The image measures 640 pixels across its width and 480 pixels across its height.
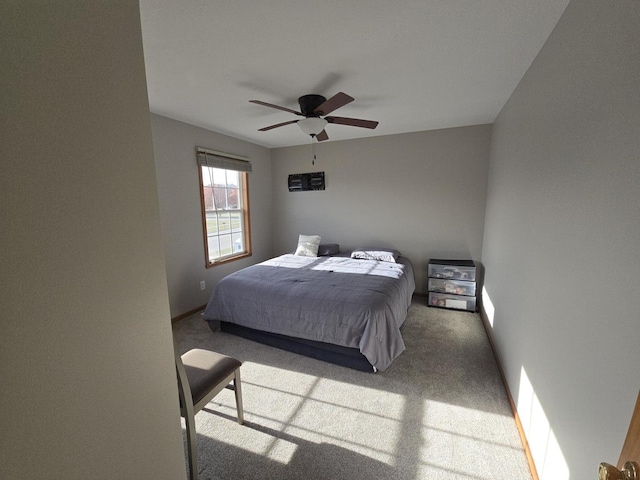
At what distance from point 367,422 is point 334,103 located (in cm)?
234

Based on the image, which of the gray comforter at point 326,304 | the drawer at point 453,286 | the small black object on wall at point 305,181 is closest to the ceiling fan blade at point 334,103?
the gray comforter at point 326,304

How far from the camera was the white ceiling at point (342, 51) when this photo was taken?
1396mm

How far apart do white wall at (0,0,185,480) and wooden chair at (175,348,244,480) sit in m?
0.46

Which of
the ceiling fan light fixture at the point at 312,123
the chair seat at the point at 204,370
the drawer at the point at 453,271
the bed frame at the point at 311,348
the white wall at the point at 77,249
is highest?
the ceiling fan light fixture at the point at 312,123

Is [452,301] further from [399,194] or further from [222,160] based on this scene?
[222,160]

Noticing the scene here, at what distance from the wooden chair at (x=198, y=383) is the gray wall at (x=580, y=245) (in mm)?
1642

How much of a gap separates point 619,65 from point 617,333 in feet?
3.02

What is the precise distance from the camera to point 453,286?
3564mm

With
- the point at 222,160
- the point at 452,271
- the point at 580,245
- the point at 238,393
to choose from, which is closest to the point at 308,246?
the point at 222,160

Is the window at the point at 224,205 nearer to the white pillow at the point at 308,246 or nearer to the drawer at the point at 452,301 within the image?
the white pillow at the point at 308,246

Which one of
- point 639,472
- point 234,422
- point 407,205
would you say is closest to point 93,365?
point 639,472

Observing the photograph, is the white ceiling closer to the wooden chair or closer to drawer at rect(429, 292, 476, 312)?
the wooden chair

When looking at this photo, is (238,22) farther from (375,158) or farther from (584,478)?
(375,158)

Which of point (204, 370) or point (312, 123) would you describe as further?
point (312, 123)
